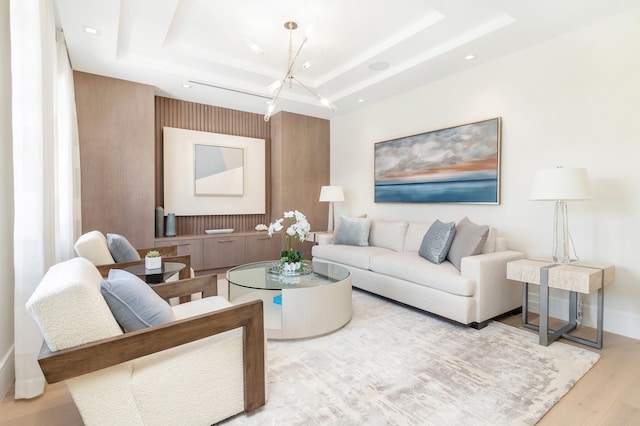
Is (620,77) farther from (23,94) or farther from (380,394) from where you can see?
(23,94)

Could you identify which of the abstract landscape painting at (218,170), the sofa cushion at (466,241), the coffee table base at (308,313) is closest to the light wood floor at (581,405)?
the sofa cushion at (466,241)

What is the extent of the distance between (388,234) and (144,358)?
337cm

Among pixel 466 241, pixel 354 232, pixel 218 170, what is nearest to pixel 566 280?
pixel 466 241

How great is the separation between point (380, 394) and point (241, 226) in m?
4.01

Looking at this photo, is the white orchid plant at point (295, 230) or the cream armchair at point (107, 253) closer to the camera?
the cream armchair at point (107, 253)

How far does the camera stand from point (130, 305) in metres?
1.43

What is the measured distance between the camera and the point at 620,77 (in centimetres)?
269

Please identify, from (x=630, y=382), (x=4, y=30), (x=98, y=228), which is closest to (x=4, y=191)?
(x=4, y=30)

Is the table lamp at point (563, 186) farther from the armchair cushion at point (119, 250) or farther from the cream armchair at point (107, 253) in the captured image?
the armchair cushion at point (119, 250)

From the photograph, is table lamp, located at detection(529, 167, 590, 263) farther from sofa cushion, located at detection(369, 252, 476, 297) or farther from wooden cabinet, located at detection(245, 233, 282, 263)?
wooden cabinet, located at detection(245, 233, 282, 263)

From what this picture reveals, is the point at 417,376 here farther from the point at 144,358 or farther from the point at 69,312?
the point at 69,312

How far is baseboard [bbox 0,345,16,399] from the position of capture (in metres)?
1.83

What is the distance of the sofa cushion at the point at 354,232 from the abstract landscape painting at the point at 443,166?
0.64 meters

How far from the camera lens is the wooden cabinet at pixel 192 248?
435 centimetres
